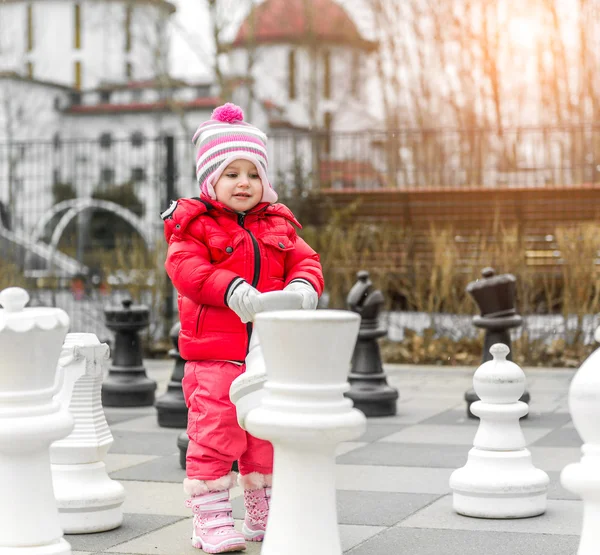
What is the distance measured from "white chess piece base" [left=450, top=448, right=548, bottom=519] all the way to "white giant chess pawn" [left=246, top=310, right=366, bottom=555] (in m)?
1.51

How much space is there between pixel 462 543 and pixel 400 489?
0.96m

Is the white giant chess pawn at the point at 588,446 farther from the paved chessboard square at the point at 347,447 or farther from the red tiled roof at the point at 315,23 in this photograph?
the red tiled roof at the point at 315,23

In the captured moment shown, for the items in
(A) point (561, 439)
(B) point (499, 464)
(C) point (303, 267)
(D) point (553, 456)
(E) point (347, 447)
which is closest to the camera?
(C) point (303, 267)

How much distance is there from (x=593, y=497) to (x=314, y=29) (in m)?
26.1

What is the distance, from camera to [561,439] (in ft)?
19.2

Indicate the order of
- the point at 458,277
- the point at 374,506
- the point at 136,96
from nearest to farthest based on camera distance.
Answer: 1. the point at 374,506
2. the point at 458,277
3. the point at 136,96

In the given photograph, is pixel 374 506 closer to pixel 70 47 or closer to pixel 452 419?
pixel 452 419

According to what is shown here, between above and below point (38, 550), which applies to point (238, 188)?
above

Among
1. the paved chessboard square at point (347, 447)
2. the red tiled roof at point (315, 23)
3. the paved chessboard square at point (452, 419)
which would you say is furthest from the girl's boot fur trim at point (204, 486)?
the red tiled roof at point (315, 23)

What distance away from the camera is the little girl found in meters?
3.68

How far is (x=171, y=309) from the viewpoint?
10523mm

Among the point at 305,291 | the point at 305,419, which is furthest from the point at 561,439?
the point at 305,419

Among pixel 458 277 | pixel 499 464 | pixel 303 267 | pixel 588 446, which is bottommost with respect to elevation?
pixel 499 464

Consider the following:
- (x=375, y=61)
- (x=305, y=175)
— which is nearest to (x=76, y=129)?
(x=375, y=61)
